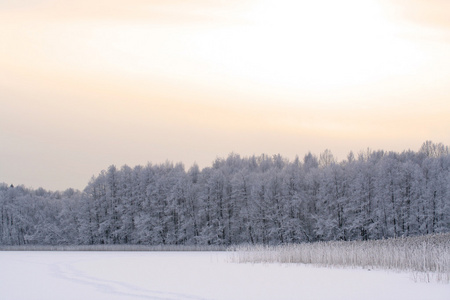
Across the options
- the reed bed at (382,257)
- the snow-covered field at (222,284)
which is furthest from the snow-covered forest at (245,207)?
the snow-covered field at (222,284)

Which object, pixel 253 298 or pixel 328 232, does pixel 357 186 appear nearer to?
pixel 328 232

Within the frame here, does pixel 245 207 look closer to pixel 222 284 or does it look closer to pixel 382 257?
pixel 382 257

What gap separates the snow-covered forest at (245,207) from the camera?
2290 inches

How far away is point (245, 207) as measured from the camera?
63.2m

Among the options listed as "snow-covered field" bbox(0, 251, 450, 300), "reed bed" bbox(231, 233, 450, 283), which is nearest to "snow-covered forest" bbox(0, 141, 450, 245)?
"reed bed" bbox(231, 233, 450, 283)

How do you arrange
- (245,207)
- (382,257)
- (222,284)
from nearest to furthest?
1. (222,284)
2. (382,257)
3. (245,207)

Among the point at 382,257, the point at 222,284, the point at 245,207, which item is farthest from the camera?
the point at 245,207

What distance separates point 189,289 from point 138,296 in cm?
198

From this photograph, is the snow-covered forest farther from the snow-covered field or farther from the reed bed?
the snow-covered field

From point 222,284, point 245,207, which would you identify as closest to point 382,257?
point 222,284

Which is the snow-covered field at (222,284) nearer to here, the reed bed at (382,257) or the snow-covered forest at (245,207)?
the reed bed at (382,257)

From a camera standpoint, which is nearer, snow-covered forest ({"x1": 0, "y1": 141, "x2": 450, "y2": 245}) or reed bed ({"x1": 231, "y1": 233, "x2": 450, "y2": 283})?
reed bed ({"x1": 231, "y1": 233, "x2": 450, "y2": 283})

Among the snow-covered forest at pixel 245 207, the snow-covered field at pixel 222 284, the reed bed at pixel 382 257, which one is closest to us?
the snow-covered field at pixel 222 284

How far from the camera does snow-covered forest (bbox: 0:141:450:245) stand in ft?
191
